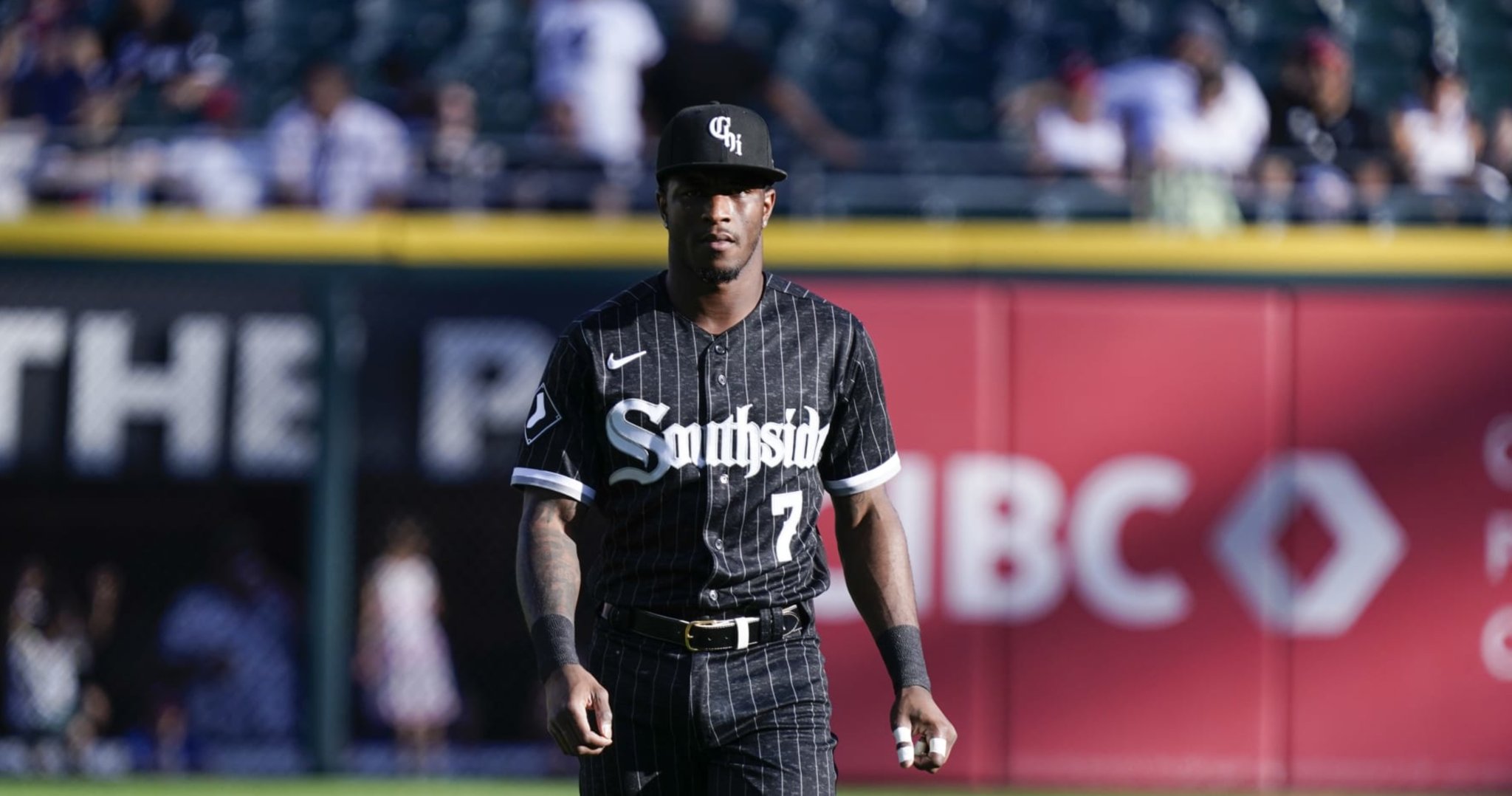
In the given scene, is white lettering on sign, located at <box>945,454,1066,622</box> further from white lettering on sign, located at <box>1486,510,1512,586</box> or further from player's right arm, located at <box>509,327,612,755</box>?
player's right arm, located at <box>509,327,612,755</box>

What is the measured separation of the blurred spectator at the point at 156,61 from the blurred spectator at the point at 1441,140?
232 inches

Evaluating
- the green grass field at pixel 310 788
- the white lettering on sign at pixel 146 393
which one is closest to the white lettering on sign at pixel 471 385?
the white lettering on sign at pixel 146 393

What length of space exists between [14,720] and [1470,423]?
21.4ft

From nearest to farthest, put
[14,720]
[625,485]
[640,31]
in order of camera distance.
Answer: [625,485] → [14,720] → [640,31]

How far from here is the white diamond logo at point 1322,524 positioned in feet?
29.6

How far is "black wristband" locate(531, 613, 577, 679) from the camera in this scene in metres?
3.63

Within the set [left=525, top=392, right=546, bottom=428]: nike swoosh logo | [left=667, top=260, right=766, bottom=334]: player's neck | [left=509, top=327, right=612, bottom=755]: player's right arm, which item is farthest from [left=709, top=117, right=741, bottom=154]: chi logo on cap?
[left=525, top=392, right=546, bottom=428]: nike swoosh logo

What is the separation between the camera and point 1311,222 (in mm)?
9227

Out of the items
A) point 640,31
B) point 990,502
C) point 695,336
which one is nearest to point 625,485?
point 695,336

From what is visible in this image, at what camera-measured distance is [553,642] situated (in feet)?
12.1

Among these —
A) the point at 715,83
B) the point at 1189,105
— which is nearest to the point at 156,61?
the point at 715,83

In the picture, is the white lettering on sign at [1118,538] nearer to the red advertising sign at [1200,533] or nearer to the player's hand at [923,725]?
the red advertising sign at [1200,533]

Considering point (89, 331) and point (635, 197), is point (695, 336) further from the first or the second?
point (89, 331)

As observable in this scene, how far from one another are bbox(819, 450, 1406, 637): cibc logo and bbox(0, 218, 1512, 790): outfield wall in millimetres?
14
